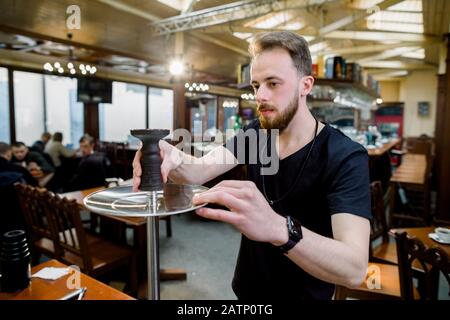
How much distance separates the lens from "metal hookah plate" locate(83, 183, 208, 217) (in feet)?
1.82

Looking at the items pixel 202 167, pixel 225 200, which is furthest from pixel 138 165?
pixel 202 167

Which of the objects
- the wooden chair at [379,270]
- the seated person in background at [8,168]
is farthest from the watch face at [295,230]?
the seated person in background at [8,168]

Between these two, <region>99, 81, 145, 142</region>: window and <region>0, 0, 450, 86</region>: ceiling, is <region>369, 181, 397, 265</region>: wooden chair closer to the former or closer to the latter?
<region>0, 0, 450, 86</region>: ceiling

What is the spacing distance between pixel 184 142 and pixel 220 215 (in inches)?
31.2

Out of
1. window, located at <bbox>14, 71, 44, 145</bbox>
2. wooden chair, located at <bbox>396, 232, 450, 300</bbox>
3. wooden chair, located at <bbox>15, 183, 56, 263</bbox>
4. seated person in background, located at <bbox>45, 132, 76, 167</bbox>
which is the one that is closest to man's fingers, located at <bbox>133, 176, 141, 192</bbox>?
wooden chair, located at <bbox>396, 232, 450, 300</bbox>

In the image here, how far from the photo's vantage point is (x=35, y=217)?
2.39 m

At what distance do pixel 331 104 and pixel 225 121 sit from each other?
1348 mm

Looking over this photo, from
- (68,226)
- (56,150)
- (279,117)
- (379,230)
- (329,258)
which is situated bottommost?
(379,230)

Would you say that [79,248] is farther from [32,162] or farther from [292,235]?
[32,162]

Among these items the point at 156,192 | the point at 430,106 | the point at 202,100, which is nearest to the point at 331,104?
the point at 202,100

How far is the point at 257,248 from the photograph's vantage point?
39.8 inches

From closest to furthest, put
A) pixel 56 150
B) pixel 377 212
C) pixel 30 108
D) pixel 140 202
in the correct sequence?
pixel 140 202 < pixel 377 212 < pixel 30 108 < pixel 56 150

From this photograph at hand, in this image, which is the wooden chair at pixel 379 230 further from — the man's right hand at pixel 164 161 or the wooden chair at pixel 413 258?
the man's right hand at pixel 164 161
